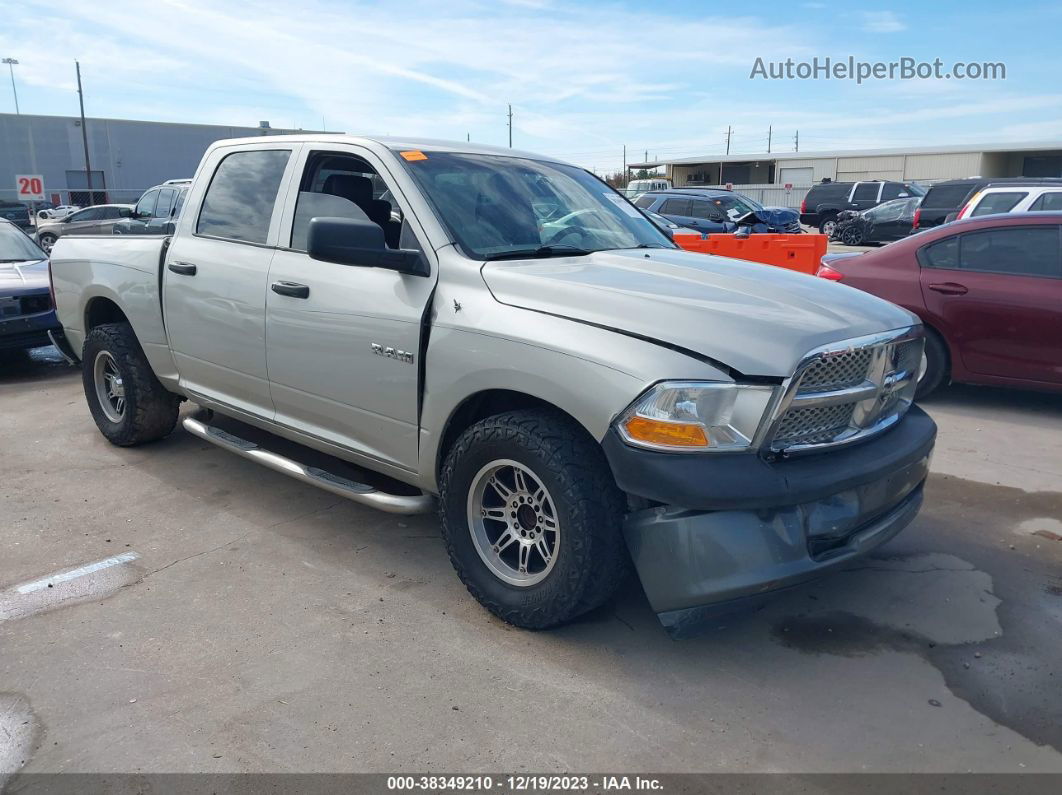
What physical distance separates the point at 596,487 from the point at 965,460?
3.64m

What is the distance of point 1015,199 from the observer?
11914 mm

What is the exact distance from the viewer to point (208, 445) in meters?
6.04

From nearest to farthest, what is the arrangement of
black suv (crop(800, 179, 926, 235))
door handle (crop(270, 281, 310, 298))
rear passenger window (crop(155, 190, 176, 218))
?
door handle (crop(270, 281, 310, 298)) < rear passenger window (crop(155, 190, 176, 218)) < black suv (crop(800, 179, 926, 235))

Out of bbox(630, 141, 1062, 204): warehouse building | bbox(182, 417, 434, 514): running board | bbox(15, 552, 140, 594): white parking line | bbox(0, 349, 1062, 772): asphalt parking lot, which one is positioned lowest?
bbox(0, 349, 1062, 772): asphalt parking lot

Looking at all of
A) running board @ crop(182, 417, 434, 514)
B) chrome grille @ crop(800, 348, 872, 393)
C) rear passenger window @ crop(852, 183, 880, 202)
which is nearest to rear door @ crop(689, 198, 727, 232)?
rear passenger window @ crop(852, 183, 880, 202)

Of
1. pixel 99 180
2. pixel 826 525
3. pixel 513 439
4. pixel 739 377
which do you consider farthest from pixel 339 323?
pixel 99 180

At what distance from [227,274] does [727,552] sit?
3.02m

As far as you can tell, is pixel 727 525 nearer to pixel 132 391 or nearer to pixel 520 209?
pixel 520 209

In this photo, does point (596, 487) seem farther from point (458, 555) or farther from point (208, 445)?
point (208, 445)

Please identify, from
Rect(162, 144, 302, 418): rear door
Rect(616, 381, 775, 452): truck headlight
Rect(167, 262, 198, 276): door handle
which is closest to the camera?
Rect(616, 381, 775, 452): truck headlight

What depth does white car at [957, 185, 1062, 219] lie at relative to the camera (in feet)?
38.5

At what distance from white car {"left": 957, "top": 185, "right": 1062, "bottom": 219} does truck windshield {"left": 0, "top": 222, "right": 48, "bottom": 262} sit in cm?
1129

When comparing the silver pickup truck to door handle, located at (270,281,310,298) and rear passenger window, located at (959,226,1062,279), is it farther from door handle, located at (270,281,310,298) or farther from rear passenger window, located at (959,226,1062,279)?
rear passenger window, located at (959,226,1062,279)

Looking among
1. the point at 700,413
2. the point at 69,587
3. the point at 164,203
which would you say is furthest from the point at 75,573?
the point at 164,203
